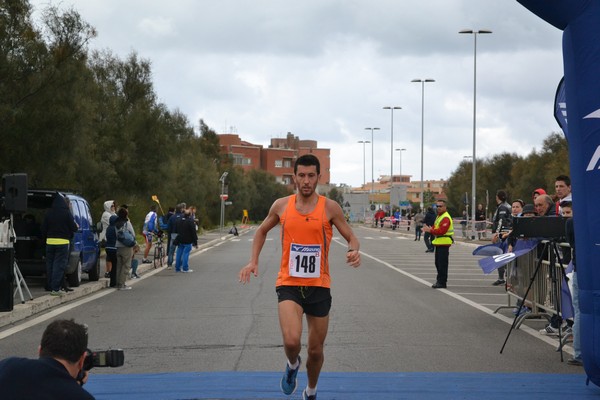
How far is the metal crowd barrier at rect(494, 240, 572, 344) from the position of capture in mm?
11977

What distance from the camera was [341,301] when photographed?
664 inches

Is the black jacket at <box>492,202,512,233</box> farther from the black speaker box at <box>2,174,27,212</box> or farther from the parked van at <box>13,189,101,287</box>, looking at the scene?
the black speaker box at <box>2,174,27,212</box>

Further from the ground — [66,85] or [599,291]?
[66,85]

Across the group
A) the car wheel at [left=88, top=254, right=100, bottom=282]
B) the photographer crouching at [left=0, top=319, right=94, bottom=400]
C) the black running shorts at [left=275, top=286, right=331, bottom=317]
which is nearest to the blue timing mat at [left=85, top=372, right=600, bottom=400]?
the black running shorts at [left=275, top=286, right=331, bottom=317]

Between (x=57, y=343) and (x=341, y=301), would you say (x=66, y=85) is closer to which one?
(x=341, y=301)

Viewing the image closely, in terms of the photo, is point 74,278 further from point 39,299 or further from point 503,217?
point 503,217

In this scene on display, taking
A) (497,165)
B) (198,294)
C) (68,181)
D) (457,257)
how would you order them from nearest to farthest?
(198,294)
(68,181)
(457,257)
(497,165)

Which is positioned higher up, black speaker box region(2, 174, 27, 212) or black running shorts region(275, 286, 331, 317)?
black speaker box region(2, 174, 27, 212)

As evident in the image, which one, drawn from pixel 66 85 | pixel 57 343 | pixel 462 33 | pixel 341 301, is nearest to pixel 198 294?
pixel 341 301

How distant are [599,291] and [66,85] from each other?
55.8 ft

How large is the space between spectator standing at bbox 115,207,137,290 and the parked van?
726 millimetres

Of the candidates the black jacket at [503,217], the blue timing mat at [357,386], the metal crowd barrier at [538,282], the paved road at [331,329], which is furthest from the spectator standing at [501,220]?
the blue timing mat at [357,386]

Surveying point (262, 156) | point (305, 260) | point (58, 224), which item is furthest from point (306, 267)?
point (262, 156)

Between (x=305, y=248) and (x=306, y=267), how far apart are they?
147 mm
